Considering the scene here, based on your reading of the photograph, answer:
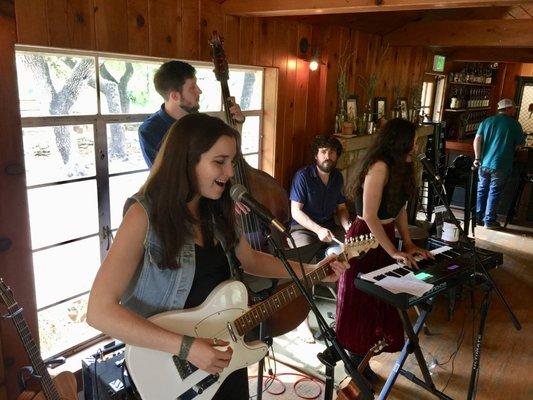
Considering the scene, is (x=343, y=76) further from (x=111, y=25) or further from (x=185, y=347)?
(x=185, y=347)

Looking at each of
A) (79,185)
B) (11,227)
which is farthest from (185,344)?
(79,185)

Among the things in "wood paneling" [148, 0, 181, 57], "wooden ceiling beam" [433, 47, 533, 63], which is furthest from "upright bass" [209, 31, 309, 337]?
"wooden ceiling beam" [433, 47, 533, 63]

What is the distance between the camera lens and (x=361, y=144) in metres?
4.21

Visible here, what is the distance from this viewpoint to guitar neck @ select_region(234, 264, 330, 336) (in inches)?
55.3

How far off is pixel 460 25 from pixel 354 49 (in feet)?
3.92

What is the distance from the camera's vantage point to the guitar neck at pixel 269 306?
140 centimetres

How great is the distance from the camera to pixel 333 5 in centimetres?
234

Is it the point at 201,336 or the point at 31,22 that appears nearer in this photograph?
the point at 201,336

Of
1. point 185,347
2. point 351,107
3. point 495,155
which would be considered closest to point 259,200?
point 185,347

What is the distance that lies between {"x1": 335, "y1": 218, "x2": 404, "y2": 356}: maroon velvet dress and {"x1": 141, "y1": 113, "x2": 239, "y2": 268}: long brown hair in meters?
1.27

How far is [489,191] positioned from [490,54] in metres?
2.55

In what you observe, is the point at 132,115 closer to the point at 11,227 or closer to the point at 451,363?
the point at 11,227

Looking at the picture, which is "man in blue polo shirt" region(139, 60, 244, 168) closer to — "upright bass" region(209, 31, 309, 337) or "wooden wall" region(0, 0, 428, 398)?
"upright bass" region(209, 31, 309, 337)

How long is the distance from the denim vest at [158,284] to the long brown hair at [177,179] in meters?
0.03
